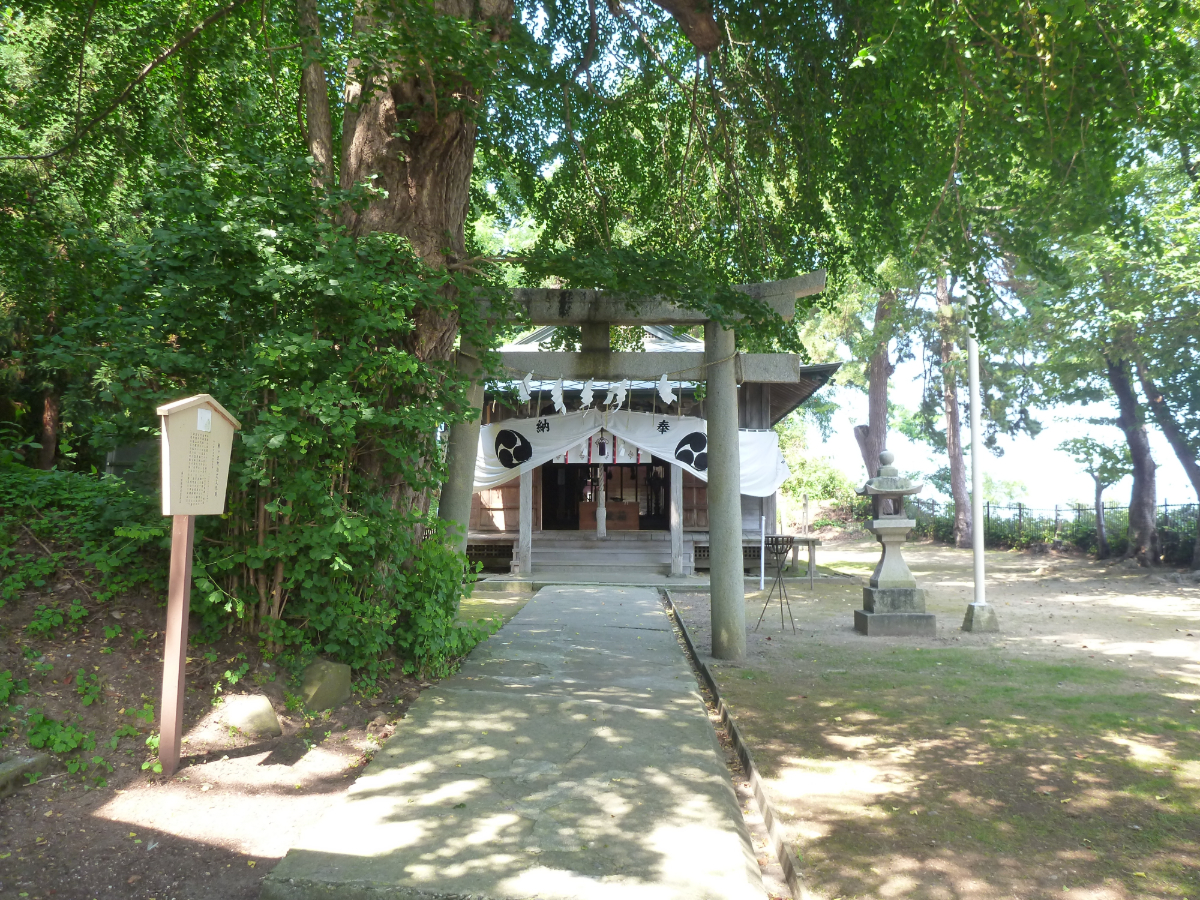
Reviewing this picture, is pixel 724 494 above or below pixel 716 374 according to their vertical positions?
below

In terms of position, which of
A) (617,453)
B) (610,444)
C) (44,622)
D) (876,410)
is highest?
(876,410)

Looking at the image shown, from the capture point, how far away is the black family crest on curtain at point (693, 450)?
544 inches

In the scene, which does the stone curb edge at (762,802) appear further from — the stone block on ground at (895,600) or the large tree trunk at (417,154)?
the stone block on ground at (895,600)

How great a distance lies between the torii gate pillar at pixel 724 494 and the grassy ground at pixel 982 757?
0.39 metres

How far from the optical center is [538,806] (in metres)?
3.66

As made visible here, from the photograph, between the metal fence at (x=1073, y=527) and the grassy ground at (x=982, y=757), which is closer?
the grassy ground at (x=982, y=757)

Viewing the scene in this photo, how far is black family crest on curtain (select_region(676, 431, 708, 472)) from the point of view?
45.4ft

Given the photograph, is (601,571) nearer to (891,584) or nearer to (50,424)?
(891,584)

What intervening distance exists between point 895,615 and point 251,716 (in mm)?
7649

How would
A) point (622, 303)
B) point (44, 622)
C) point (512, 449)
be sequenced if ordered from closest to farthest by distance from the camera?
point (44, 622) < point (622, 303) < point (512, 449)

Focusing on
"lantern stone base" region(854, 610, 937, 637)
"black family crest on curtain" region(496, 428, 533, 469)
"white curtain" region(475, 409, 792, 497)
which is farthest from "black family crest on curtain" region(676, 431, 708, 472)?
"lantern stone base" region(854, 610, 937, 637)

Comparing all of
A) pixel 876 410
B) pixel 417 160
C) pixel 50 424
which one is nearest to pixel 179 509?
pixel 417 160

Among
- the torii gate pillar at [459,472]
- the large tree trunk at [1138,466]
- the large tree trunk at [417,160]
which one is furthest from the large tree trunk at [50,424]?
the large tree trunk at [1138,466]

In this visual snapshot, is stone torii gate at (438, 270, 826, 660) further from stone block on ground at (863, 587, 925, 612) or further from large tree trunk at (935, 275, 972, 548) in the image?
large tree trunk at (935, 275, 972, 548)
